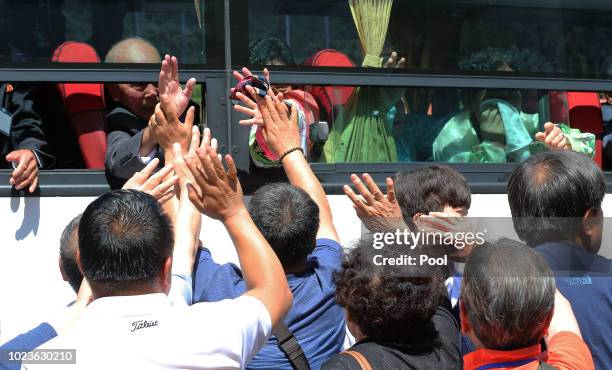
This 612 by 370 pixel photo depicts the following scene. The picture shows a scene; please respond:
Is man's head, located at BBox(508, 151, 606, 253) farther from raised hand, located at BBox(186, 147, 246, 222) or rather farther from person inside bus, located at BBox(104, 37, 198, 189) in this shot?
person inside bus, located at BBox(104, 37, 198, 189)

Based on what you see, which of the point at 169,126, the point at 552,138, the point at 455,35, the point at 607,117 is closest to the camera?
the point at 169,126

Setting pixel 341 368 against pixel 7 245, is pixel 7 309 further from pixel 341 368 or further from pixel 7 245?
pixel 341 368

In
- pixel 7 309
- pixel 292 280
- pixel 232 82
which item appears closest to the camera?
pixel 292 280

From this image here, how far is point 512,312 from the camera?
75.2 inches

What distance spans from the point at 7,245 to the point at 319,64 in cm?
145

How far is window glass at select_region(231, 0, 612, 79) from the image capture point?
347 centimetres

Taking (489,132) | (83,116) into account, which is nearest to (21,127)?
(83,116)

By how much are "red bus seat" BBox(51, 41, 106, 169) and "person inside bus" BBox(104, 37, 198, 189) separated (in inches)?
1.7

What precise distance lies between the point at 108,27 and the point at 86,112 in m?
1.22

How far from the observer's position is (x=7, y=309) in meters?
2.95

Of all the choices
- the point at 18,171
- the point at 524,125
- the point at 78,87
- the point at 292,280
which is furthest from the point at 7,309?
the point at 524,125

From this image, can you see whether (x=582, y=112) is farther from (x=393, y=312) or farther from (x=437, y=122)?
(x=393, y=312)

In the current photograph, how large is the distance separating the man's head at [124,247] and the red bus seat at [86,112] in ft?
4.51

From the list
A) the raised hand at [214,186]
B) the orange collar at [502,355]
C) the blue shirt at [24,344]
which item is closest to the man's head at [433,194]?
the orange collar at [502,355]
